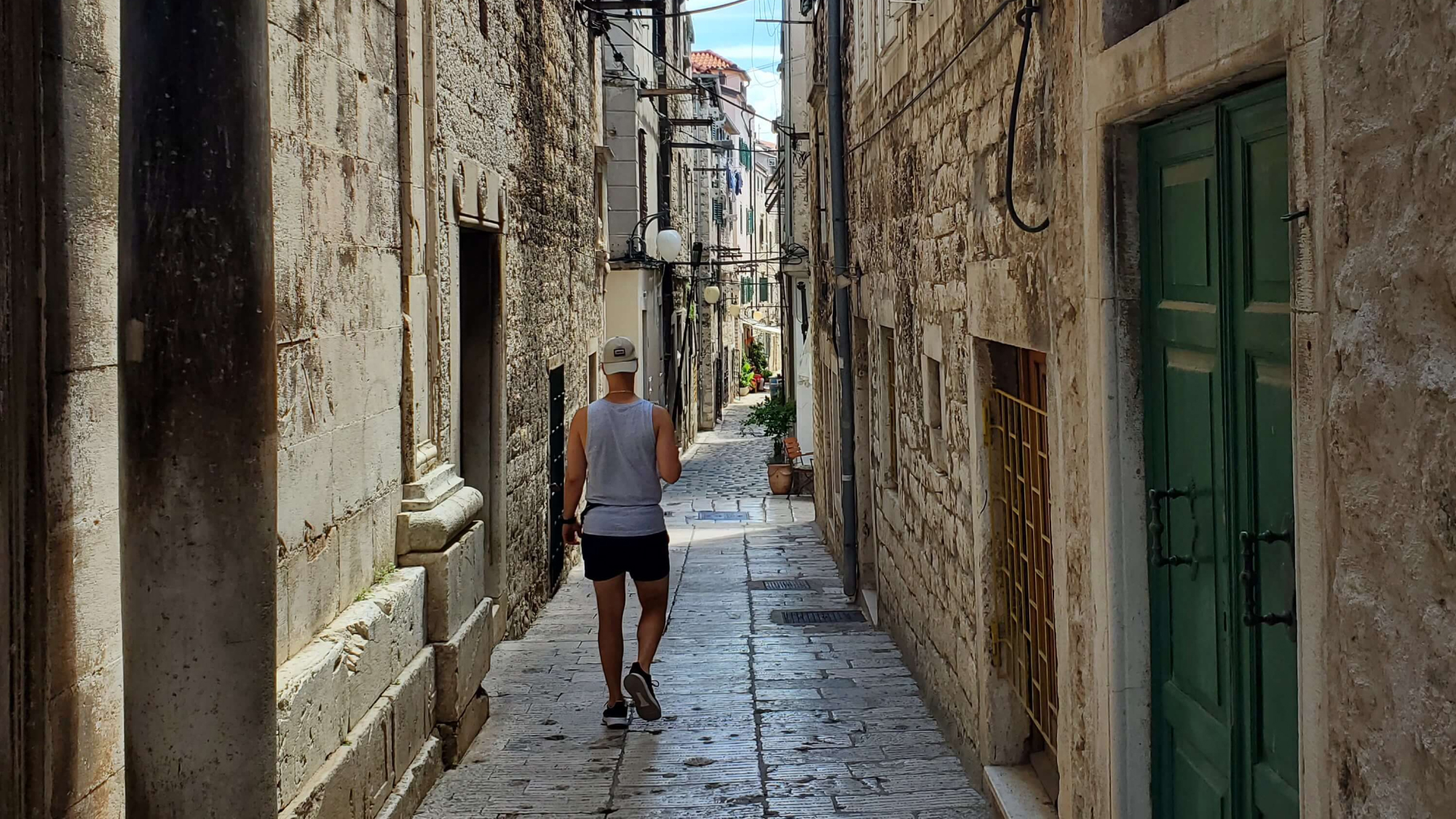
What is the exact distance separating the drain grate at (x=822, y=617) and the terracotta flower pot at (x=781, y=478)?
8491mm

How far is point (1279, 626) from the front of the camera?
8.74 feet

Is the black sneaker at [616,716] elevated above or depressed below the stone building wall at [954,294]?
below

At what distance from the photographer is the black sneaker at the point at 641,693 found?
604 centimetres

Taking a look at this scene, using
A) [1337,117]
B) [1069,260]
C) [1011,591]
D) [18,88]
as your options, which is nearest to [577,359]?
[1011,591]

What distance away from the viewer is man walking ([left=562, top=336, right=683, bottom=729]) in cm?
590

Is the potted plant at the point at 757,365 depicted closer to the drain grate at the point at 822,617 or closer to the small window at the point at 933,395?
the drain grate at the point at 822,617

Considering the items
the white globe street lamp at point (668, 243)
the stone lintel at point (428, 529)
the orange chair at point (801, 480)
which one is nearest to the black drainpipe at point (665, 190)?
the white globe street lamp at point (668, 243)

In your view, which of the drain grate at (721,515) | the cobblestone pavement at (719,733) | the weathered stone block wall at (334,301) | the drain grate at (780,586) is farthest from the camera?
the drain grate at (721,515)

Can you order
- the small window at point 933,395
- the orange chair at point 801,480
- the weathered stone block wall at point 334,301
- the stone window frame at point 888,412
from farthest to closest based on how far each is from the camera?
the orange chair at point 801,480
the stone window frame at point 888,412
the small window at point 933,395
the weathered stone block wall at point 334,301

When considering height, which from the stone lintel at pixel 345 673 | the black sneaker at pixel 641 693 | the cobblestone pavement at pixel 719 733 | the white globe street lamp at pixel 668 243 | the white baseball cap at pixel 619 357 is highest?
the white globe street lamp at pixel 668 243

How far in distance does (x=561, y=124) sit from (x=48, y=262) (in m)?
8.37

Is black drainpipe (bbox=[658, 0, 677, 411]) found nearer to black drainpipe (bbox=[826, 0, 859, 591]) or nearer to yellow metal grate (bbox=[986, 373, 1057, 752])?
black drainpipe (bbox=[826, 0, 859, 591])

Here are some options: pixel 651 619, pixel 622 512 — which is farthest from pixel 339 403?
pixel 651 619

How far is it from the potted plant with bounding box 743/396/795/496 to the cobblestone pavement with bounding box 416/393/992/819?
26.4 feet
